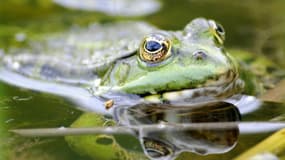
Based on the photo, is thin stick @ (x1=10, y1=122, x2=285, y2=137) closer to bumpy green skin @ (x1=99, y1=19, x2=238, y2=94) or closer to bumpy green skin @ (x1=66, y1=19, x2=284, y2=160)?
bumpy green skin @ (x1=66, y1=19, x2=284, y2=160)

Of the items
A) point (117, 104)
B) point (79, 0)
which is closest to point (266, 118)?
point (117, 104)

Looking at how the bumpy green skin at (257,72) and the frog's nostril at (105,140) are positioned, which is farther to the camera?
the bumpy green skin at (257,72)

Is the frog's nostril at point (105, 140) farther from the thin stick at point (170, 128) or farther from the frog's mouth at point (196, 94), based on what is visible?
the frog's mouth at point (196, 94)

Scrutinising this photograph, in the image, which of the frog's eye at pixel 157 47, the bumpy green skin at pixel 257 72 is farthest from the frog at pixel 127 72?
the bumpy green skin at pixel 257 72

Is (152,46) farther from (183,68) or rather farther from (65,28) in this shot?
(65,28)

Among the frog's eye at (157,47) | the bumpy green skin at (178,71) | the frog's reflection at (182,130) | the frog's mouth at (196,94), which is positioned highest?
the frog's eye at (157,47)

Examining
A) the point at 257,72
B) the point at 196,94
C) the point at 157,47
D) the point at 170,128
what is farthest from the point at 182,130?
the point at 257,72
